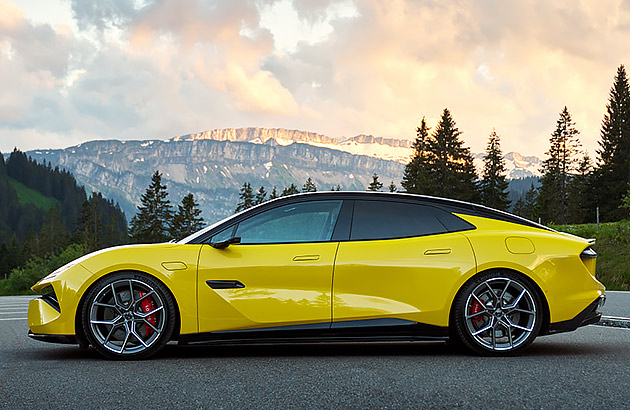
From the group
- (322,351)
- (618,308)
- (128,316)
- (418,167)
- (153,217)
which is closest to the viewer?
(128,316)

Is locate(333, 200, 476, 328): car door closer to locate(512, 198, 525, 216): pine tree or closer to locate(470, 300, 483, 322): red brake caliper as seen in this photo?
locate(470, 300, 483, 322): red brake caliper

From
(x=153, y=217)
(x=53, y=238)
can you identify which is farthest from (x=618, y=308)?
(x=53, y=238)

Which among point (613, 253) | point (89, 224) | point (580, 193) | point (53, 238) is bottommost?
point (53, 238)

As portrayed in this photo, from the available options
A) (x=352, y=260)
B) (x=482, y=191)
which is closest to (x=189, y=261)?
(x=352, y=260)

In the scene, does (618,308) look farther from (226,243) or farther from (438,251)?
(226,243)

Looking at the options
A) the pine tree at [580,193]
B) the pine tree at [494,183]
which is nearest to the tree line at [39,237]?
the pine tree at [494,183]

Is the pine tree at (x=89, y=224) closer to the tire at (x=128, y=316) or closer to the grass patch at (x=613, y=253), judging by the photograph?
the grass patch at (x=613, y=253)

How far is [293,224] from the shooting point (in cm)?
604

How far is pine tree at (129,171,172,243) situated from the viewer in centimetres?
8981

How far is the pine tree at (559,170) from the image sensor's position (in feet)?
246

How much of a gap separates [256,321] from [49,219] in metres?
178

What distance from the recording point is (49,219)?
170 meters

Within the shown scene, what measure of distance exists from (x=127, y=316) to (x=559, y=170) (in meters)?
79.4

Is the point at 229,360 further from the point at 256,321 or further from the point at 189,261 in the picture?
the point at 189,261
